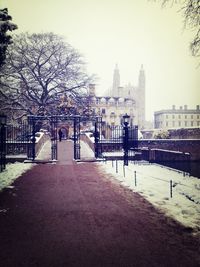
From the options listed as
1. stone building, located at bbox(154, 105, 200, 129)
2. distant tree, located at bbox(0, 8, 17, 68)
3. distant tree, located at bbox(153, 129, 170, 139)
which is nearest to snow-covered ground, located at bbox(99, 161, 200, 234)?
distant tree, located at bbox(0, 8, 17, 68)

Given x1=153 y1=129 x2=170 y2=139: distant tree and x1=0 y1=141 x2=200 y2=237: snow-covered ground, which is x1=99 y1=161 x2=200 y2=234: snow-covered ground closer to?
x1=0 y1=141 x2=200 y2=237: snow-covered ground

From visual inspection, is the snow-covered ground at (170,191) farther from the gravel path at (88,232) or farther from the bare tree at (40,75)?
the bare tree at (40,75)

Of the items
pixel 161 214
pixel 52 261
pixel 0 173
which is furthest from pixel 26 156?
pixel 52 261

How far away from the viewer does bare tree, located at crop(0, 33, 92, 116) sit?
1862 cm

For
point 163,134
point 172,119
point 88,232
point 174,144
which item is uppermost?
point 172,119

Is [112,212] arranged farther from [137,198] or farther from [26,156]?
[26,156]

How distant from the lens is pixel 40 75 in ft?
65.1

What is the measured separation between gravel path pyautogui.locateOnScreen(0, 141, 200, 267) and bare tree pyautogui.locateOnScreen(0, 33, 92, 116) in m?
13.0

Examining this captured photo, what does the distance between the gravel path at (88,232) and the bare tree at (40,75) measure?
13.0 m

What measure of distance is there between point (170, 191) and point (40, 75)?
51.2ft

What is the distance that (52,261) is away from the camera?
11.0ft

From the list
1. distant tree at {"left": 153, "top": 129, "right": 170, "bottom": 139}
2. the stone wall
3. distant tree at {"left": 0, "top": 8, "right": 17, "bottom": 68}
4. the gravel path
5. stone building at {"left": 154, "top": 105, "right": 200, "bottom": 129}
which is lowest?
the gravel path

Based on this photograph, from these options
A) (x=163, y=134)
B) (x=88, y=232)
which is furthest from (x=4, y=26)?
(x=163, y=134)

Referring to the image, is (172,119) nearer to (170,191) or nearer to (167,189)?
(167,189)
